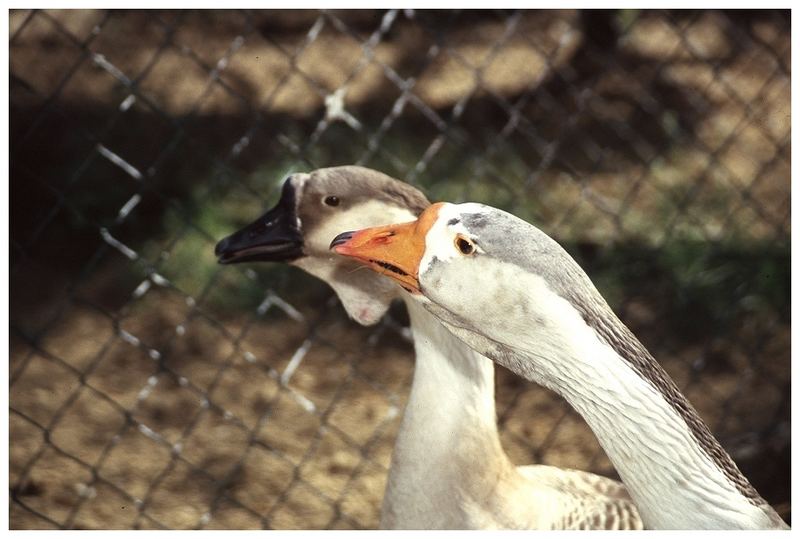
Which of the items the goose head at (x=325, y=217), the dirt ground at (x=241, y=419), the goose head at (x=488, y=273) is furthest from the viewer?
the dirt ground at (x=241, y=419)

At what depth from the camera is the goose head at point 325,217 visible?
1404 millimetres

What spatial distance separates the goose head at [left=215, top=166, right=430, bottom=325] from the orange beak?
0.62ft

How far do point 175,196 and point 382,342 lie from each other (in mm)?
706

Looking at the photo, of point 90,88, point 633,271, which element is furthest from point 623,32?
point 90,88

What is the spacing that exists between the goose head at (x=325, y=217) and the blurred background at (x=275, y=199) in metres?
0.92

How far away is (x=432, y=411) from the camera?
4.87 feet

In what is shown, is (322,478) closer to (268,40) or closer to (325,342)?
(325,342)

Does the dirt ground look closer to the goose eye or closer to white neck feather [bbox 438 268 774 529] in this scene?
white neck feather [bbox 438 268 774 529]

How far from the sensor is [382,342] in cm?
252

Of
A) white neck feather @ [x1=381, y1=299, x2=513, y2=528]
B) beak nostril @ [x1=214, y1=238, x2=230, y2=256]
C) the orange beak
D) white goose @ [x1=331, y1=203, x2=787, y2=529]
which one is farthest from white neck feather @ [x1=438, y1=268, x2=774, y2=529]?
beak nostril @ [x1=214, y1=238, x2=230, y2=256]

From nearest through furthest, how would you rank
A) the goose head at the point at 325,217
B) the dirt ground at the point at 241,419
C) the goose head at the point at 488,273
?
the goose head at the point at 488,273 < the goose head at the point at 325,217 < the dirt ground at the point at 241,419

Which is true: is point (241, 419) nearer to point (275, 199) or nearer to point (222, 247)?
point (275, 199)

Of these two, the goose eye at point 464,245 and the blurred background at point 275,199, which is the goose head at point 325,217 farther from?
the blurred background at point 275,199

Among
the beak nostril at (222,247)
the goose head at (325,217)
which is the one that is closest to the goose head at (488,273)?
the goose head at (325,217)
